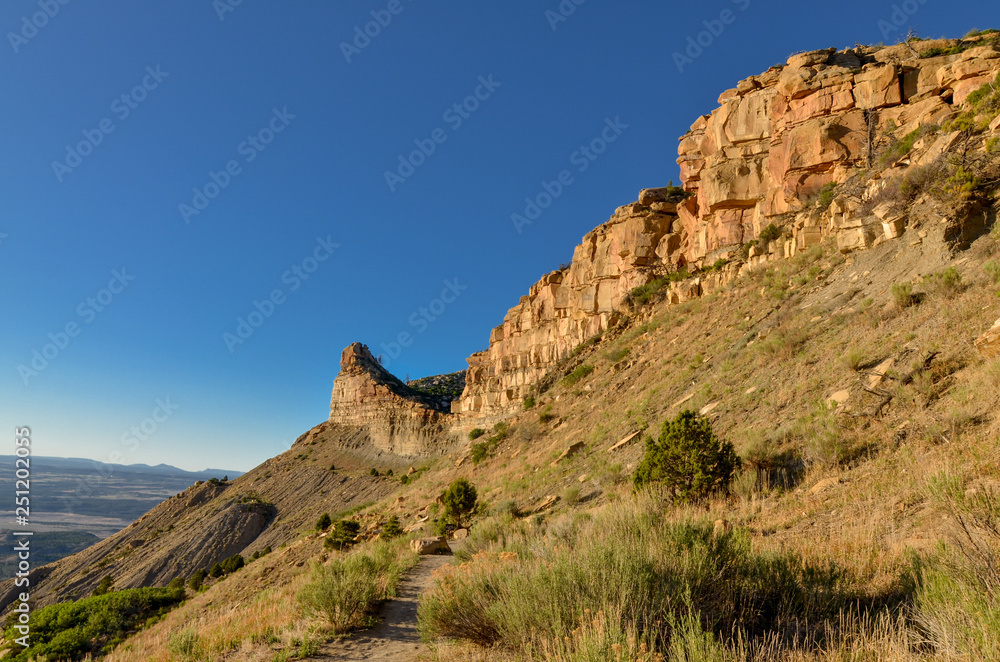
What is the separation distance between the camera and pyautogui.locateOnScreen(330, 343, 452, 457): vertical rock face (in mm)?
58656

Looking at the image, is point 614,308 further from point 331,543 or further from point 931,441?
point 931,441

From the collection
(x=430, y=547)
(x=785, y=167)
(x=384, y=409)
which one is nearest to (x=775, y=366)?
(x=430, y=547)

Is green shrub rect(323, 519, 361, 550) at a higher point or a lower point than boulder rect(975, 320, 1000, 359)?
lower

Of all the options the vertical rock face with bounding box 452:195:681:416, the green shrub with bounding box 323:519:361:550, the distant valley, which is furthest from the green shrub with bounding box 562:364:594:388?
the distant valley

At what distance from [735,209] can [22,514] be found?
35358 millimetres

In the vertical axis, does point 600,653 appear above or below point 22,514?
below

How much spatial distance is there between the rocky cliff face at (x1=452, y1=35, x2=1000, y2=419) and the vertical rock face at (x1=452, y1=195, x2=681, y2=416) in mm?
125

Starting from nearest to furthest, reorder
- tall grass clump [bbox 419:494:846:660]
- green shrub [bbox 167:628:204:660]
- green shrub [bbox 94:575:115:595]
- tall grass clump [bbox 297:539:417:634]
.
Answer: tall grass clump [bbox 419:494:846:660], green shrub [bbox 167:628:204:660], tall grass clump [bbox 297:539:417:634], green shrub [bbox 94:575:115:595]

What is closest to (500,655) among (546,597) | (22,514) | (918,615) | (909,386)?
(546,597)

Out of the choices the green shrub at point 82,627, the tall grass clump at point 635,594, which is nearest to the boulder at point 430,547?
the tall grass clump at point 635,594

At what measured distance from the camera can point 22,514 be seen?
12.5m

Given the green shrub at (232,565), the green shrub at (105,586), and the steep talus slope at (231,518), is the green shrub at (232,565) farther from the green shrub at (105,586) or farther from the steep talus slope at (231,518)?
the green shrub at (105,586)

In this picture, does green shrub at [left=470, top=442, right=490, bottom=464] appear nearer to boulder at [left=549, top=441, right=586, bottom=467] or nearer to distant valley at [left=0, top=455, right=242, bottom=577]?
boulder at [left=549, top=441, right=586, bottom=467]

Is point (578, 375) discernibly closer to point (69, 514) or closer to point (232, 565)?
point (232, 565)
